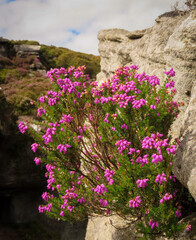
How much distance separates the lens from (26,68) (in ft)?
81.3

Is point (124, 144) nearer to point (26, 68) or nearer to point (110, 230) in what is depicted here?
point (110, 230)

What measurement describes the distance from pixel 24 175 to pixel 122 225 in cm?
781

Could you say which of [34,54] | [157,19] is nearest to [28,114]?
[157,19]

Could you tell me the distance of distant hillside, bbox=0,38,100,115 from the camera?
14.4 metres

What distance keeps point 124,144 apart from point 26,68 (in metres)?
23.9

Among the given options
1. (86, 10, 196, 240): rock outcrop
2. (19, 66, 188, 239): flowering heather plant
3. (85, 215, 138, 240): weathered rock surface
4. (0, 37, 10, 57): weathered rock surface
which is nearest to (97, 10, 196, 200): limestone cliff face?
(86, 10, 196, 240): rock outcrop

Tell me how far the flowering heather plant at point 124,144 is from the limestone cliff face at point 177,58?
0.40 m

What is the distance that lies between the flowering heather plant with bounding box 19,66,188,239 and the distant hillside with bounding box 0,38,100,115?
8.88 metres

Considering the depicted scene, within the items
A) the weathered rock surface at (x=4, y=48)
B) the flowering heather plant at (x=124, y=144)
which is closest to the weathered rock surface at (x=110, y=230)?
the flowering heather plant at (x=124, y=144)

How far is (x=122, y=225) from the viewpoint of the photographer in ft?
20.0

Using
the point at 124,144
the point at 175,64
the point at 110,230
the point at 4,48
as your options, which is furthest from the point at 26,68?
the point at 124,144

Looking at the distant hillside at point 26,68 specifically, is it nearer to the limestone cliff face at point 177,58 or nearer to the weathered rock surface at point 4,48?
the weathered rock surface at point 4,48

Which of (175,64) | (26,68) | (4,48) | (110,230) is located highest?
(4,48)

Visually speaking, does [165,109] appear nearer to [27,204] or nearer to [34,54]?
[27,204]
